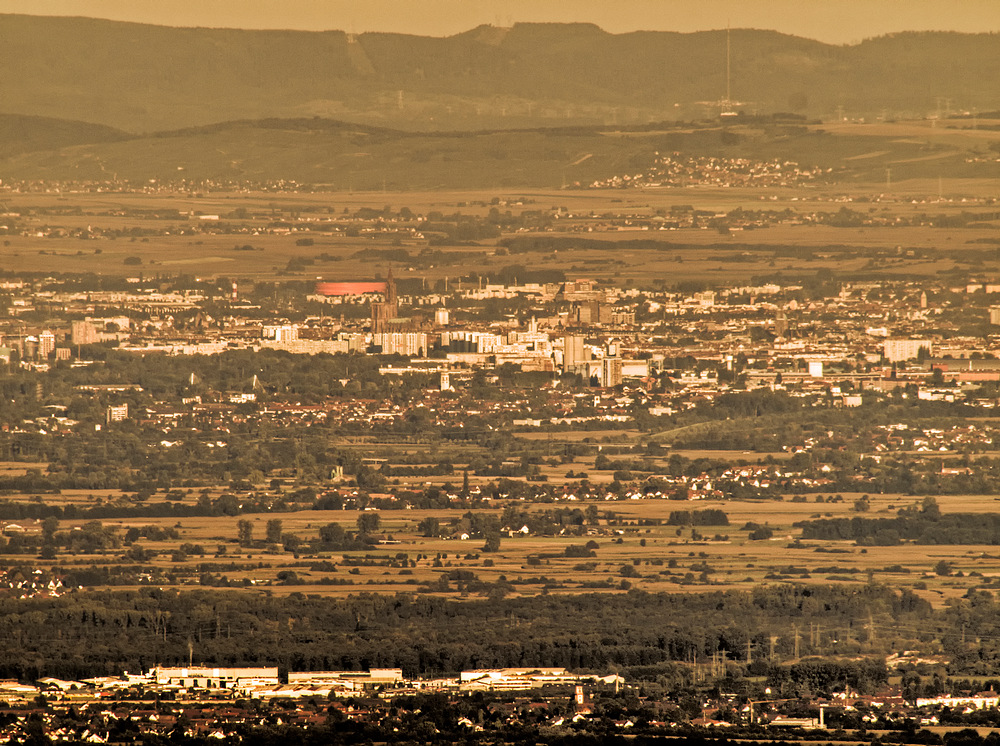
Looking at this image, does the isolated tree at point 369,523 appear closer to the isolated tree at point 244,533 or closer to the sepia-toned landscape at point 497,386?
the sepia-toned landscape at point 497,386

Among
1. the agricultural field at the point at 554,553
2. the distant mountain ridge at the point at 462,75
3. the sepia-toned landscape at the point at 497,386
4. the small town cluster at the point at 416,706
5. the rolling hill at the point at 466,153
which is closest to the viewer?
the small town cluster at the point at 416,706

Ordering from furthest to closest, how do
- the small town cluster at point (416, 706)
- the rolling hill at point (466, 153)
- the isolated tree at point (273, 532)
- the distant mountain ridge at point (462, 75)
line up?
the distant mountain ridge at point (462, 75)
the rolling hill at point (466, 153)
the isolated tree at point (273, 532)
the small town cluster at point (416, 706)

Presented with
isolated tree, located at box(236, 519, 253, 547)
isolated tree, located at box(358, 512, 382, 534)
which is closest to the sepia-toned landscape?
isolated tree, located at box(358, 512, 382, 534)

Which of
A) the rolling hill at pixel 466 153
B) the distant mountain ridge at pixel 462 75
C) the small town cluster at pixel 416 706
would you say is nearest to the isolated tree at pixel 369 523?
the small town cluster at pixel 416 706

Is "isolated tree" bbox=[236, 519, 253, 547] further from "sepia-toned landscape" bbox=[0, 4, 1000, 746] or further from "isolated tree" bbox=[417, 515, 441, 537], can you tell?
"isolated tree" bbox=[417, 515, 441, 537]

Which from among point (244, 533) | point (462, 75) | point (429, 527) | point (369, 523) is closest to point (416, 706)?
point (244, 533)

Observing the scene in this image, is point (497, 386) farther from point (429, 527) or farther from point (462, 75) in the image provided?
point (462, 75)

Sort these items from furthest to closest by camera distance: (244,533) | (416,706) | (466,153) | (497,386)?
(466,153), (497,386), (244,533), (416,706)

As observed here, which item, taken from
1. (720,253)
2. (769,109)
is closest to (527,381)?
(720,253)
